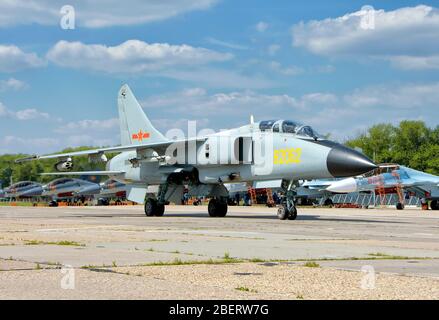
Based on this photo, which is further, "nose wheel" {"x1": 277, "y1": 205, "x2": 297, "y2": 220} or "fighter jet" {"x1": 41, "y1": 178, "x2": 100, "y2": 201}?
"fighter jet" {"x1": 41, "y1": 178, "x2": 100, "y2": 201}

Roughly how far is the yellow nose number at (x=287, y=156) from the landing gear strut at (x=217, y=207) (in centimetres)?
513

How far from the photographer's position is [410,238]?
1633 centimetres

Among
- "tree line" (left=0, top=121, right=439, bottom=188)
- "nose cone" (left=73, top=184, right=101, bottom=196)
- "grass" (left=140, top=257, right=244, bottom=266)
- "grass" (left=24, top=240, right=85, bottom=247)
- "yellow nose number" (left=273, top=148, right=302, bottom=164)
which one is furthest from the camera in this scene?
"tree line" (left=0, top=121, right=439, bottom=188)

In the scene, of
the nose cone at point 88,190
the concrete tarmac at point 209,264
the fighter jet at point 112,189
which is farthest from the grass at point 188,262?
the nose cone at point 88,190

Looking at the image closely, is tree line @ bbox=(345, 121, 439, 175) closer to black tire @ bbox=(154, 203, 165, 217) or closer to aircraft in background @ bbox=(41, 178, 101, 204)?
aircraft in background @ bbox=(41, 178, 101, 204)

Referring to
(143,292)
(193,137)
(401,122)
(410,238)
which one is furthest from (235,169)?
(401,122)

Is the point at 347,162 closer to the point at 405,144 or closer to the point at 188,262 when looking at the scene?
the point at 188,262

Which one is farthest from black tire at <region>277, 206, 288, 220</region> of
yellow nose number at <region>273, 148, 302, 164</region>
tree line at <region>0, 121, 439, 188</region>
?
tree line at <region>0, 121, 439, 188</region>

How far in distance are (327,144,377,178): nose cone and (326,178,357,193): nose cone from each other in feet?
92.7

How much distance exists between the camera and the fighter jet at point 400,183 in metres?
49.1

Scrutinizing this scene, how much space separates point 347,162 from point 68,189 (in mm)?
50570

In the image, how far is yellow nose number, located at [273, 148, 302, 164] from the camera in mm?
24355

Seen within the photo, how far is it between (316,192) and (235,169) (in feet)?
111
